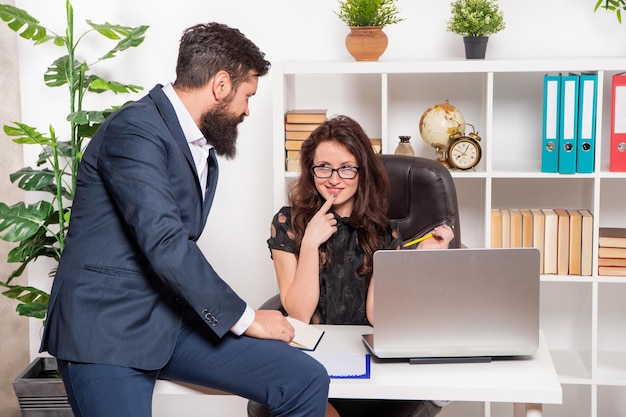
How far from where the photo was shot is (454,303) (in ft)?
6.24

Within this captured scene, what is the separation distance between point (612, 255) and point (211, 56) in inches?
71.9

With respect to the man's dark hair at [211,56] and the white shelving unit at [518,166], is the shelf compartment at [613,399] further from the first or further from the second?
the man's dark hair at [211,56]

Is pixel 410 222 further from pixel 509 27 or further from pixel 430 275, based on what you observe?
pixel 509 27

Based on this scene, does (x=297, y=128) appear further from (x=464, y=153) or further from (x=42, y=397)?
(x=42, y=397)

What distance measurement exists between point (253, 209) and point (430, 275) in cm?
187

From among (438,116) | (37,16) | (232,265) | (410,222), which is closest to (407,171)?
(410,222)

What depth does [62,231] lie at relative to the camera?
3375mm

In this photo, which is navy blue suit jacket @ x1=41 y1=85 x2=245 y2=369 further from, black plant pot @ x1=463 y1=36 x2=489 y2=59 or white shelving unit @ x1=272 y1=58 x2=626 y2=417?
black plant pot @ x1=463 y1=36 x2=489 y2=59

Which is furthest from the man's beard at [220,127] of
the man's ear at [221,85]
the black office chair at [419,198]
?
the black office chair at [419,198]

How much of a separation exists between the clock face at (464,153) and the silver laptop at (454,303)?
137cm

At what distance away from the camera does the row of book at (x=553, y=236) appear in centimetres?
321

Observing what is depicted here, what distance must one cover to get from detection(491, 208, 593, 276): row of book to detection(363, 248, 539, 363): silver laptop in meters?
1.34

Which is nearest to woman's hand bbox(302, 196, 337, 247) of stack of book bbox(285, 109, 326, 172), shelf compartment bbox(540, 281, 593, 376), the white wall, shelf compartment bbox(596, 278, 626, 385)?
stack of book bbox(285, 109, 326, 172)

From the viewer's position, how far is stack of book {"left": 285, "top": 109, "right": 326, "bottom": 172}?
319cm
